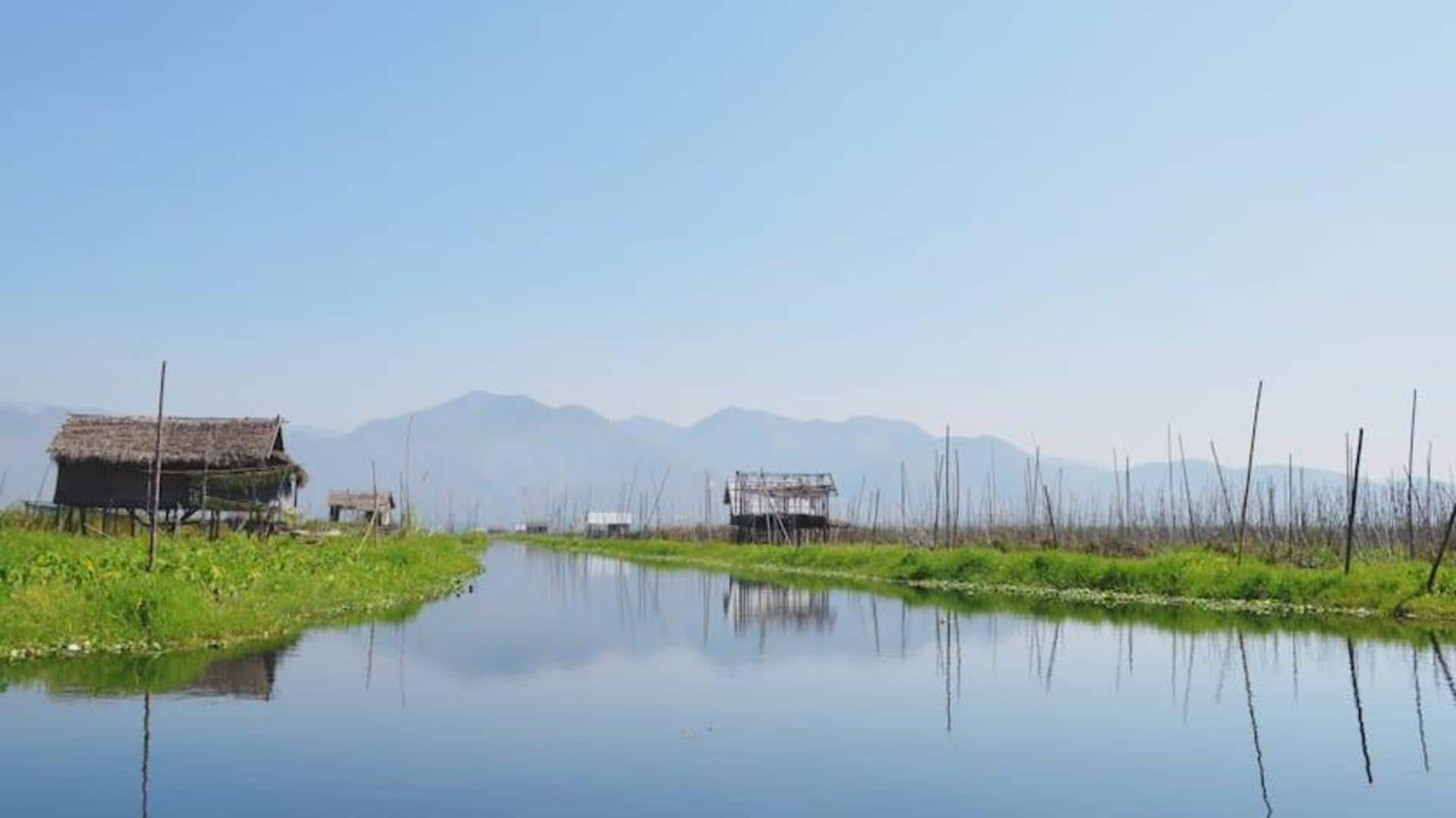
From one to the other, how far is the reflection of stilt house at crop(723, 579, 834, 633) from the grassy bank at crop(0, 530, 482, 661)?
8.15 metres

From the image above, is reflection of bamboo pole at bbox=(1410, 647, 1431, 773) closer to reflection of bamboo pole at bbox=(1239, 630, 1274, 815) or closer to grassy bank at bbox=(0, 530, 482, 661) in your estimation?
reflection of bamboo pole at bbox=(1239, 630, 1274, 815)

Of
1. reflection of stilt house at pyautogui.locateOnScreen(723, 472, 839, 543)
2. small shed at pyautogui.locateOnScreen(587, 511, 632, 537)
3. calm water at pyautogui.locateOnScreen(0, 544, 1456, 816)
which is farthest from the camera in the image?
small shed at pyautogui.locateOnScreen(587, 511, 632, 537)

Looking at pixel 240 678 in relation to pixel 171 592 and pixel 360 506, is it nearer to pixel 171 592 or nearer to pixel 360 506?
pixel 171 592

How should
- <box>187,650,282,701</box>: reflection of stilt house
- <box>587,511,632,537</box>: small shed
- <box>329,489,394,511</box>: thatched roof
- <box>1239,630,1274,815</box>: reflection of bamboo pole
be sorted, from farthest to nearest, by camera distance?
<box>587,511,632,537</box>: small shed, <box>329,489,394,511</box>: thatched roof, <box>187,650,282,701</box>: reflection of stilt house, <box>1239,630,1274,815</box>: reflection of bamboo pole

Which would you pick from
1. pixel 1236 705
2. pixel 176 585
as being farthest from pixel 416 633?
pixel 1236 705

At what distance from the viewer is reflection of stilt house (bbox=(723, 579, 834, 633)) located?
85.6ft

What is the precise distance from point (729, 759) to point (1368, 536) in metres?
38.1

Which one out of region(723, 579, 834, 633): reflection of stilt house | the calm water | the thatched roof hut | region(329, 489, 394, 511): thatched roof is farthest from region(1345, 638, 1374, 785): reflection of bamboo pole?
region(329, 489, 394, 511): thatched roof

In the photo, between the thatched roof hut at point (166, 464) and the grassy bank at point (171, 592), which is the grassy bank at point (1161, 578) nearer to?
the grassy bank at point (171, 592)

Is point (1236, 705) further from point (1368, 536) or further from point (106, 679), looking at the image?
point (1368, 536)

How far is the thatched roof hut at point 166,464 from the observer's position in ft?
124

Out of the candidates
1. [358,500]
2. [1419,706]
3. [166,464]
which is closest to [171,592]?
[1419,706]

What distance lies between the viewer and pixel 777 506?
62.6m

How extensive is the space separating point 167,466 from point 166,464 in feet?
0.60
